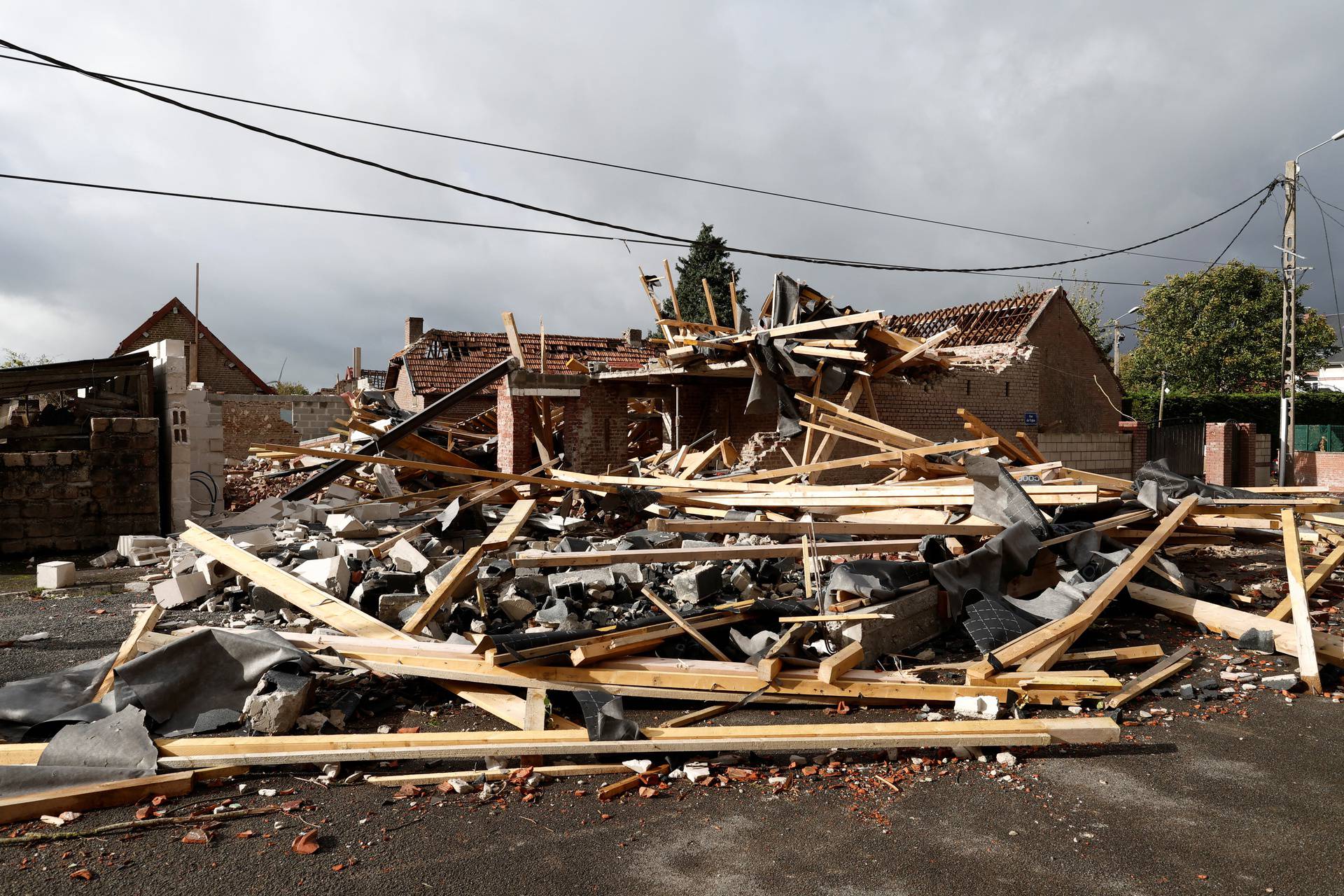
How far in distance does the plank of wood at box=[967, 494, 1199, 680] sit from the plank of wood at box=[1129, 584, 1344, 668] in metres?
0.40

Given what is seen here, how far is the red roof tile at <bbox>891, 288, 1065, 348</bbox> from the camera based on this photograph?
1820cm

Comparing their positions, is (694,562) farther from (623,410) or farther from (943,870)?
(623,410)

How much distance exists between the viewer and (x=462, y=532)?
9.47m

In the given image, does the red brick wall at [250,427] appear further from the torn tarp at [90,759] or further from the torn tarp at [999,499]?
the torn tarp at [999,499]

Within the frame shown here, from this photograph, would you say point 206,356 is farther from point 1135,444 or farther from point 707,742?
point 707,742

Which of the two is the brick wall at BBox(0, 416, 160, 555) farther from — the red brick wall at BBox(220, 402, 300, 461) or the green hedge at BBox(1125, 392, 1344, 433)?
the green hedge at BBox(1125, 392, 1344, 433)

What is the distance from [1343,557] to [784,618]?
19.9 ft

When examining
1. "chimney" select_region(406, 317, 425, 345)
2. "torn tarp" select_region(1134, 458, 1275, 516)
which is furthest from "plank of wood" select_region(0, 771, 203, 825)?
"chimney" select_region(406, 317, 425, 345)

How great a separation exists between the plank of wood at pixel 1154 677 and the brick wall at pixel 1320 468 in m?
19.2

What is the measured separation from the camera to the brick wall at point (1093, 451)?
16.1 meters

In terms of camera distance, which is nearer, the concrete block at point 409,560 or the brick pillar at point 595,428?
the concrete block at point 409,560

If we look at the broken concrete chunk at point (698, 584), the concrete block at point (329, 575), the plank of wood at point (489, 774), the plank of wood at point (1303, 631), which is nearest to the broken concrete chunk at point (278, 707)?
the plank of wood at point (489, 774)

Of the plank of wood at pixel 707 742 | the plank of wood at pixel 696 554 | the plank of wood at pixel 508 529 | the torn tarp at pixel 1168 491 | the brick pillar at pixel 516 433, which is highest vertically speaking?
the brick pillar at pixel 516 433

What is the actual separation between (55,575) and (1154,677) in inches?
411
